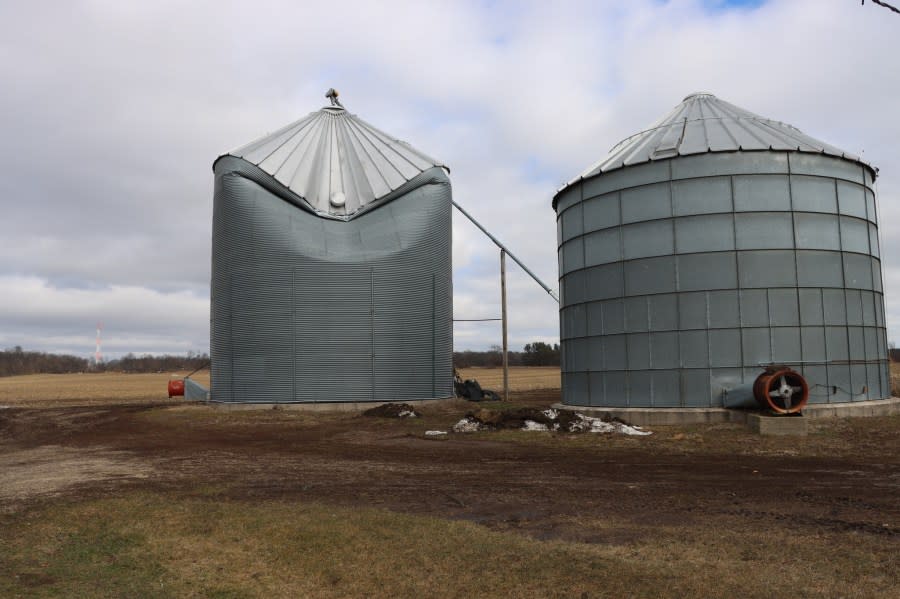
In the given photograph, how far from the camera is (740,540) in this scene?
8.11m

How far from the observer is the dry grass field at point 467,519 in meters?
6.85

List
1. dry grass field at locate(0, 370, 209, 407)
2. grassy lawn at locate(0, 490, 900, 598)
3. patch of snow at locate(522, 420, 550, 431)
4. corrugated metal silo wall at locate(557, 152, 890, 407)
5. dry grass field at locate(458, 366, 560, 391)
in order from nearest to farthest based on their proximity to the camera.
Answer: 1. grassy lawn at locate(0, 490, 900, 598)
2. patch of snow at locate(522, 420, 550, 431)
3. corrugated metal silo wall at locate(557, 152, 890, 407)
4. dry grass field at locate(0, 370, 209, 407)
5. dry grass field at locate(458, 366, 560, 391)

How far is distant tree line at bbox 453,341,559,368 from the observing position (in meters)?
117

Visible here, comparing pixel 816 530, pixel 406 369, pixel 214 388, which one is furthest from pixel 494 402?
pixel 816 530

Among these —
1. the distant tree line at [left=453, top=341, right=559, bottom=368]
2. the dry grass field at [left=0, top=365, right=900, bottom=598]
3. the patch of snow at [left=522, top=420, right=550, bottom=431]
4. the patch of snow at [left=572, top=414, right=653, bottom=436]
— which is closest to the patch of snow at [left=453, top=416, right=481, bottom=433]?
the patch of snow at [left=522, top=420, right=550, bottom=431]

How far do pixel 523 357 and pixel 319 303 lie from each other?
97188mm

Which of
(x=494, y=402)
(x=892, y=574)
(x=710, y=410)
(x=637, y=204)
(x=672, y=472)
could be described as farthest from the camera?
(x=494, y=402)

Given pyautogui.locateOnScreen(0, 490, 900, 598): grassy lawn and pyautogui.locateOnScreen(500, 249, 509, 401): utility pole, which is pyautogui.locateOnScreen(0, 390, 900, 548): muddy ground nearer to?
pyautogui.locateOnScreen(0, 490, 900, 598): grassy lawn

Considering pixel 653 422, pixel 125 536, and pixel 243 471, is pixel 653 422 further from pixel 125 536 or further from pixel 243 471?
pixel 125 536

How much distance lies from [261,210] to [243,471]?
63.4 feet

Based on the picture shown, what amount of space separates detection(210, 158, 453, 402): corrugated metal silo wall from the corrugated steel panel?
955 centimetres

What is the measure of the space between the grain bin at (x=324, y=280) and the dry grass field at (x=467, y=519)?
12.3 m

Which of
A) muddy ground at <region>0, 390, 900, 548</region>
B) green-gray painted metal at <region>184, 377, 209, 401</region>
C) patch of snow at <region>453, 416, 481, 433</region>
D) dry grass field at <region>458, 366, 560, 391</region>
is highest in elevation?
green-gray painted metal at <region>184, 377, 209, 401</region>

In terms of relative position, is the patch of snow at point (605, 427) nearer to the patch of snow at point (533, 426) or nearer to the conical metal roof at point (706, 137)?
the patch of snow at point (533, 426)
